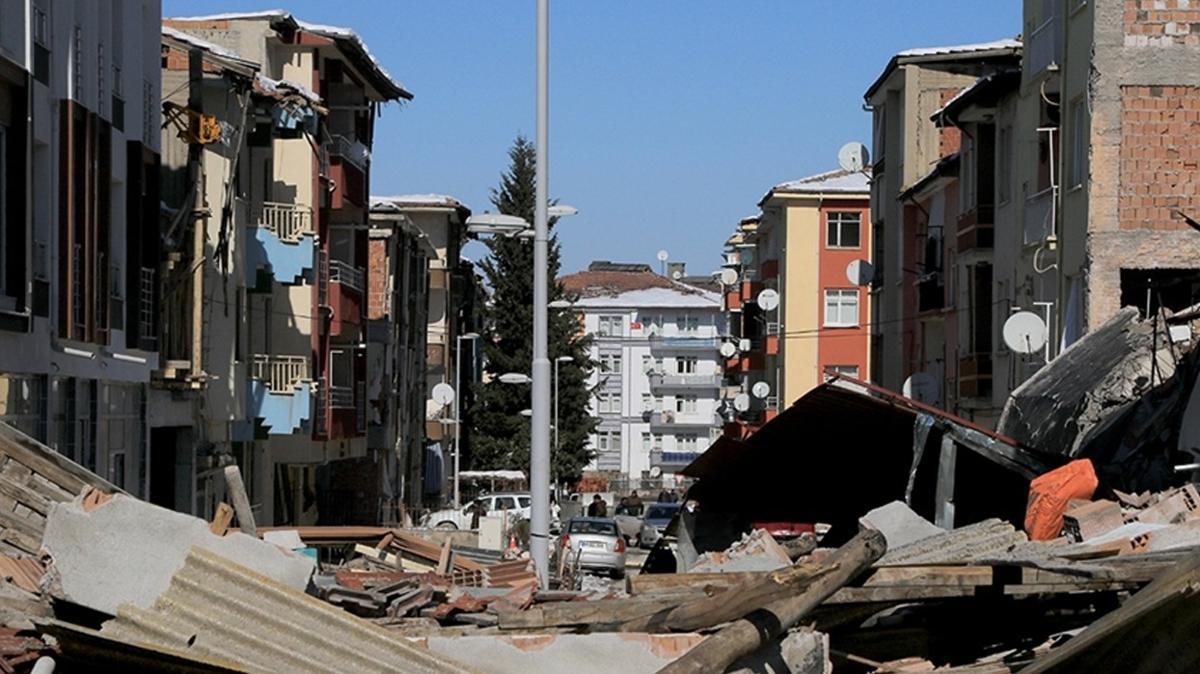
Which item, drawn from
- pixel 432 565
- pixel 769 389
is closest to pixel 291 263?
pixel 432 565

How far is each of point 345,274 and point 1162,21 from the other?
80.7 feet

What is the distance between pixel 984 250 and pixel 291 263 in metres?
15.5

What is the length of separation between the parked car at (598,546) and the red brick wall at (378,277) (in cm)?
1466

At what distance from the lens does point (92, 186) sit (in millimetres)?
26906

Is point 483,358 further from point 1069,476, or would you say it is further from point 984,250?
point 1069,476

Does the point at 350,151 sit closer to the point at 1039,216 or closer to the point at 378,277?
the point at 378,277

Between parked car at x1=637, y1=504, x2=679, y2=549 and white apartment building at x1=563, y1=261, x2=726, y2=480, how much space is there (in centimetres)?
8315

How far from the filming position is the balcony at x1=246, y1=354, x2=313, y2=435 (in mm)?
42219

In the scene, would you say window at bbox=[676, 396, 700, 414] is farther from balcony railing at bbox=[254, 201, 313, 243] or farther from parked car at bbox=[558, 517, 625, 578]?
balcony railing at bbox=[254, 201, 313, 243]

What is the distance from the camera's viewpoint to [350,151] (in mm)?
53406

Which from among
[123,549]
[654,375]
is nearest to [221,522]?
[123,549]

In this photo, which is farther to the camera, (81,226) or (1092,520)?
(81,226)

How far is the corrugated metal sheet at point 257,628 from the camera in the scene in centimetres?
880

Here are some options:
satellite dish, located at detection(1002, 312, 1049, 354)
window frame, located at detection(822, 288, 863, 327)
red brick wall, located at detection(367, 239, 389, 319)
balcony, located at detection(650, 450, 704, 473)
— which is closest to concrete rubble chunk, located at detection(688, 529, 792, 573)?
satellite dish, located at detection(1002, 312, 1049, 354)
